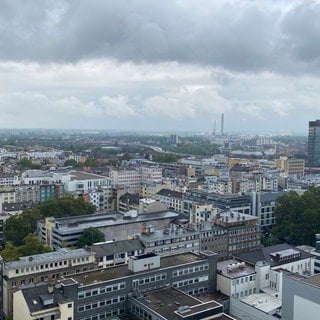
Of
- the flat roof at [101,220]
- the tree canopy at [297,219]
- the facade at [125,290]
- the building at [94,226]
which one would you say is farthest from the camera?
the tree canopy at [297,219]

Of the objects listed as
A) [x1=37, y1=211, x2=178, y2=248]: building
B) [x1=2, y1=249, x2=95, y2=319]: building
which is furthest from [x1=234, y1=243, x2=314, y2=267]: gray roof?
[x1=37, y1=211, x2=178, y2=248]: building

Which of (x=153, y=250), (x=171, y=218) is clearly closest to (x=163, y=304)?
(x=153, y=250)

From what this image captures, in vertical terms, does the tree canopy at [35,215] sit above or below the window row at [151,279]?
below

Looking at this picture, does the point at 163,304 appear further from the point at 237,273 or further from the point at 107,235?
the point at 107,235

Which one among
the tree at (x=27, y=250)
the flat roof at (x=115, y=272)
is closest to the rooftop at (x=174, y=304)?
the flat roof at (x=115, y=272)

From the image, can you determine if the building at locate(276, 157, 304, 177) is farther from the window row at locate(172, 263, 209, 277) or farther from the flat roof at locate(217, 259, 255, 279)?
the window row at locate(172, 263, 209, 277)

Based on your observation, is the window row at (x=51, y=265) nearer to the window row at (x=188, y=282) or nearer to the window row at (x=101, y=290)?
the window row at (x=101, y=290)

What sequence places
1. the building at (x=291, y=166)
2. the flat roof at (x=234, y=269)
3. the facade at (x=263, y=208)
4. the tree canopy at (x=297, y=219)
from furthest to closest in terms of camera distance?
1. the building at (x=291, y=166)
2. the facade at (x=263, y=208)
3. the tree canopy at (x=297, y=219)
4. the flat roof at (x=234, y=269)
